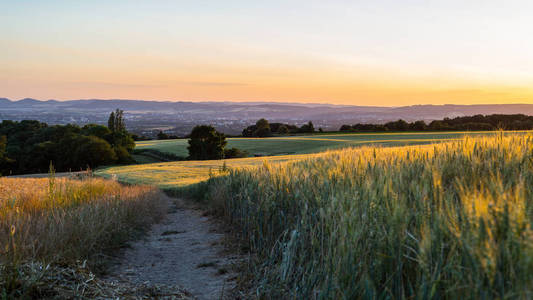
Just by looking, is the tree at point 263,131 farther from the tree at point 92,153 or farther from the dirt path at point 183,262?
the dirt path at point 183,262

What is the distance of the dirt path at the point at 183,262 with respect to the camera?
5.34m

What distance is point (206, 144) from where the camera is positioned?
6381cm

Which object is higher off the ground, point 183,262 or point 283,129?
point 283,129

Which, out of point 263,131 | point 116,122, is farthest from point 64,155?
point 263,131

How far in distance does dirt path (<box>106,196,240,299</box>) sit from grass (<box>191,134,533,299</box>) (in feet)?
2.12

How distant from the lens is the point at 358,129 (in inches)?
3255

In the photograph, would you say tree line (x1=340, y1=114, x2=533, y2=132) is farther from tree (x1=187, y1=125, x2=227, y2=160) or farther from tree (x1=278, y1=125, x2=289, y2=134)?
tree (x1=187, y1=125, x2=227, y2=160)

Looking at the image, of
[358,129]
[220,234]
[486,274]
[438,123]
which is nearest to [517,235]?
[486,274]

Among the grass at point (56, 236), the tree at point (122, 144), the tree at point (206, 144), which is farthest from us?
the tree at point (122, 144)

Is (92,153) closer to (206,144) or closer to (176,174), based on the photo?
(206,144)

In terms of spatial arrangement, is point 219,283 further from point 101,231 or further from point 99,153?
point 99,153

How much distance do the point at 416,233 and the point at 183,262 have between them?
4.69 metres

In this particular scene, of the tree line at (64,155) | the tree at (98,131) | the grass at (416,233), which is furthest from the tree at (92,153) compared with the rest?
the grass at (416,233)

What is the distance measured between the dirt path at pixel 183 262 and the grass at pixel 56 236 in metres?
0.41
